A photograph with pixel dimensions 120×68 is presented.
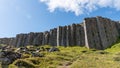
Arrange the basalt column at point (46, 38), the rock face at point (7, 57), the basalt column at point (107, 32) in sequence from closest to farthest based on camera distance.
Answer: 1. the rock face at point (7, 57)
2. the basalt column at point (107, 32)
3. the basalt column at point (46, 38)

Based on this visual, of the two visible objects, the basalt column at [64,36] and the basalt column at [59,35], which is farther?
the basalt column at [59,35]

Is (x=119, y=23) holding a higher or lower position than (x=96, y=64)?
higher

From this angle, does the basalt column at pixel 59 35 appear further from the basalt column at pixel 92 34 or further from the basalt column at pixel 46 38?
the basalt column at pixel 92 34

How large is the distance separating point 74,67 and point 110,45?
2980 inches

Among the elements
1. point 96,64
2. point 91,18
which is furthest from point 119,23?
point 96,64

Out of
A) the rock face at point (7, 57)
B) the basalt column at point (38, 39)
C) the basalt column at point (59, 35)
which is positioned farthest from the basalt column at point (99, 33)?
the rock face at point (7, 57)

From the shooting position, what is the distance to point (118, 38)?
481 feet

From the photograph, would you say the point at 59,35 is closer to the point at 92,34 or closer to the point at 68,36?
the point at 68,36

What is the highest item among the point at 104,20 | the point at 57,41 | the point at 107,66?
the point at 104,20

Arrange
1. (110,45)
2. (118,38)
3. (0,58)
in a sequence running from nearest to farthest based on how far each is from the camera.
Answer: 1. (0,58)
2. (110,45)
3. (118,38)

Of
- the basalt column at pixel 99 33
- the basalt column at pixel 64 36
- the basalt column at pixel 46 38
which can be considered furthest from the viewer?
the basalt column at pixel 46 38

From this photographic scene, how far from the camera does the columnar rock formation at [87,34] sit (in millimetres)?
135625

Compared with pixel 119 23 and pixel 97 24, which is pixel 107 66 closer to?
pixel 97 24

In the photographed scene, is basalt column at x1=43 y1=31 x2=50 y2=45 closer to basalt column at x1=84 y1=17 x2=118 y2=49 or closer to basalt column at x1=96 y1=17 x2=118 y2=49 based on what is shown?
basalt column at x1=84 y1=17 x2=118 y2=49
